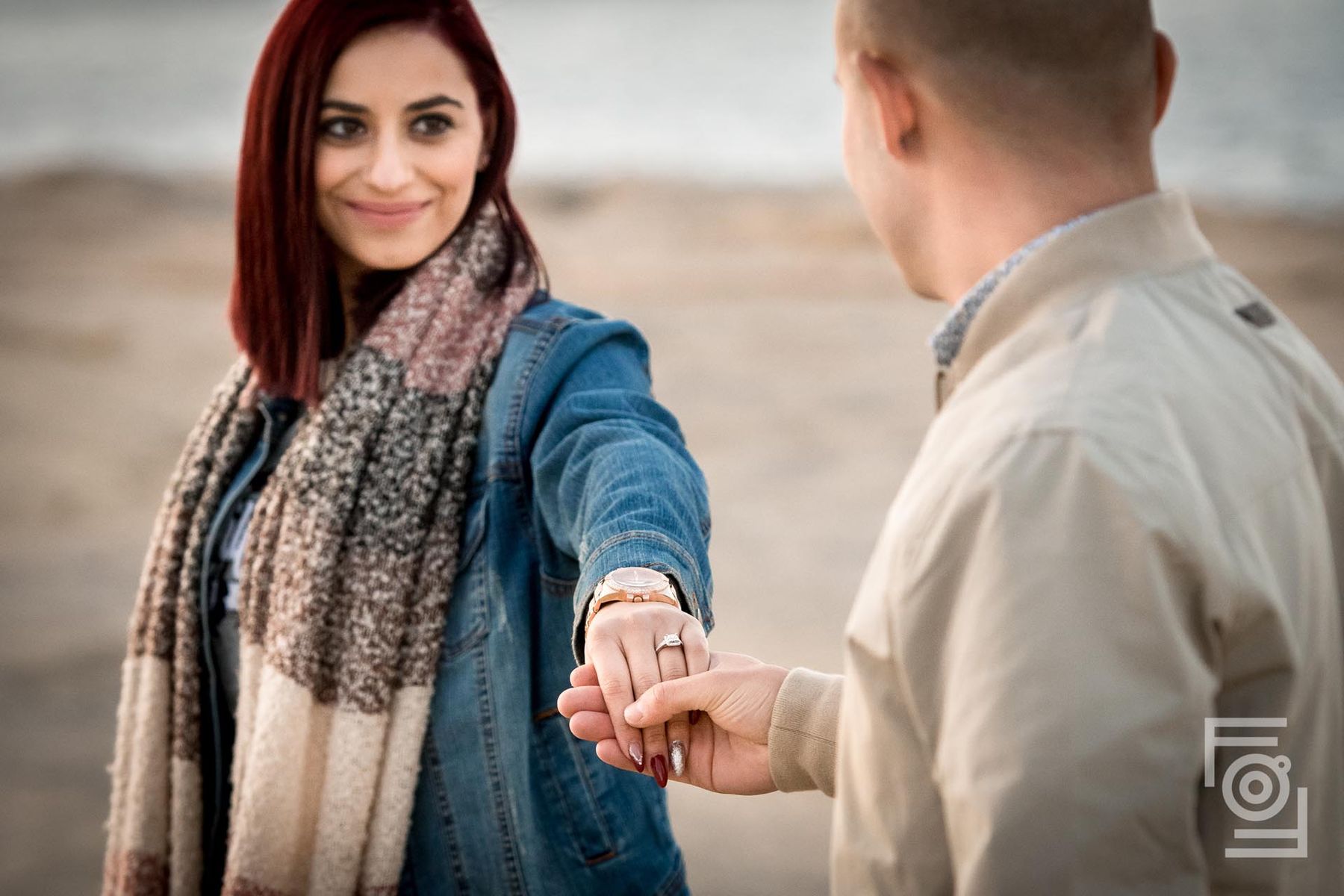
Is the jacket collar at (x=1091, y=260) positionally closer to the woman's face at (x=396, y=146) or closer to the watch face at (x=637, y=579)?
the watch face at (x=637, y=579)

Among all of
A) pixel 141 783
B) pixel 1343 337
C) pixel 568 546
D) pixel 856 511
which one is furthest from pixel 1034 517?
pixel 1343 337

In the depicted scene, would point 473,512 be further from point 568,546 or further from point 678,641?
point 678,641

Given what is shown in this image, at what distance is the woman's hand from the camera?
1.62 m

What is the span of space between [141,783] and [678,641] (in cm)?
110

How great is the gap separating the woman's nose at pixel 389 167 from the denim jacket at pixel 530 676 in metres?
0.37

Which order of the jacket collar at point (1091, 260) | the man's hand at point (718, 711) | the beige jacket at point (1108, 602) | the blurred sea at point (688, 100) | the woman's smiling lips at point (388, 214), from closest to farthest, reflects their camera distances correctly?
the beige jacket at point (1108, 602) < the jacket collar at point (1091, 260) < the man's hand at point (718, 711) < the woman's smiling lips at point (388, 214) < the blurred sea at point (688, 100)

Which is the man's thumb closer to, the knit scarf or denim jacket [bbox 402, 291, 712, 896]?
denim jacket [bbox 402, 291, 712, 896]

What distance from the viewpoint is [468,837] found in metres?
1.92

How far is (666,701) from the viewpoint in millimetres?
1595

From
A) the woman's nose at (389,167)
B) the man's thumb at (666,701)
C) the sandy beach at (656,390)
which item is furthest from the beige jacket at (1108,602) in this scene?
the sandy beach at (656,390)

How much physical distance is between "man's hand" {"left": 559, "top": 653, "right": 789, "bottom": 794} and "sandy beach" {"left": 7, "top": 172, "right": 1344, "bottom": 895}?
8.26 feet

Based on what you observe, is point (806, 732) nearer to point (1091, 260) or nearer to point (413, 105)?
point (1091, 260)

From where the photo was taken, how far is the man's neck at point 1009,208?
43.3 inches

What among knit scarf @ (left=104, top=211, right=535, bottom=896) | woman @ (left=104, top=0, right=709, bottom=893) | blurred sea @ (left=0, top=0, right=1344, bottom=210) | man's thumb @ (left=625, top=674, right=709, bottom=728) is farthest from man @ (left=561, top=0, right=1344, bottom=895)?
blurred sea @ (left=0, top=0, right=1344, bottom=210)
